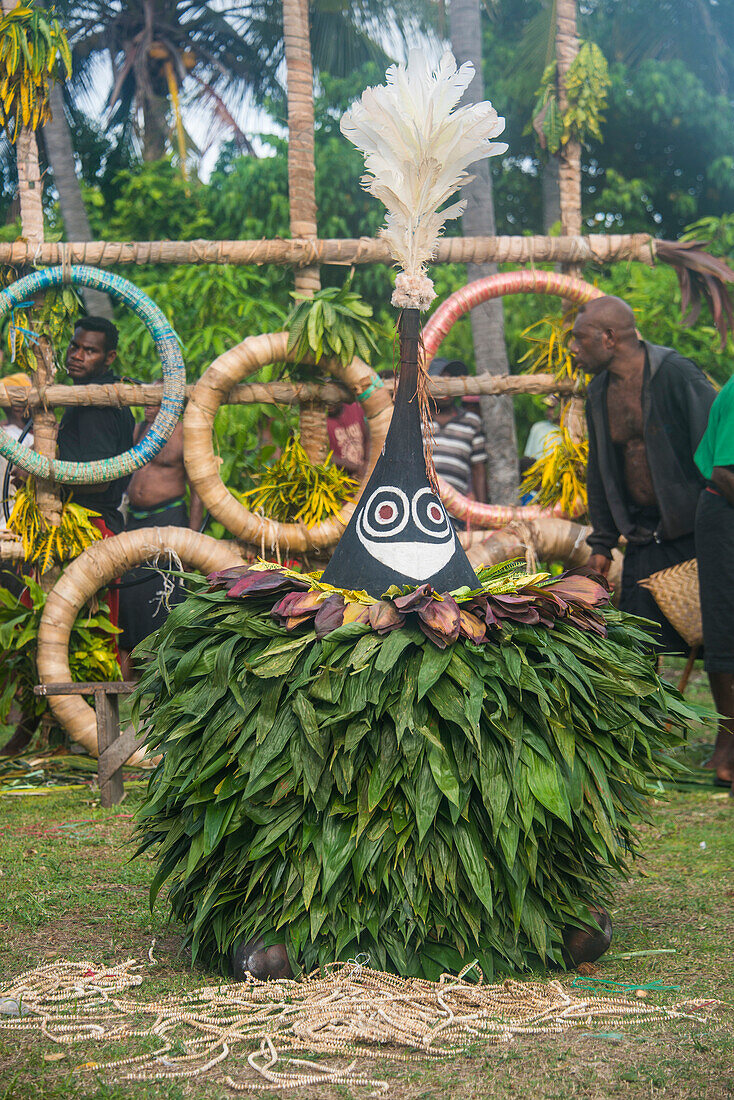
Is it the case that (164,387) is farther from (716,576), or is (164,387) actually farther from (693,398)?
(716,576)

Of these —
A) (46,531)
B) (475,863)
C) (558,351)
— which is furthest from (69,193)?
(475,863)

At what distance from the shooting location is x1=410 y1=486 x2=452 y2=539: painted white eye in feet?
9.45

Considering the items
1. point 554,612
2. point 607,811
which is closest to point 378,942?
point 607,811

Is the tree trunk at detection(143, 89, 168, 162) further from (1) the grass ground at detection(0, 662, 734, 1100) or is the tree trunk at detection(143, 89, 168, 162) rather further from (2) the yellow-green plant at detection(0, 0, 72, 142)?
(1) the grass ground at detection(0, 662, 734, 1100)

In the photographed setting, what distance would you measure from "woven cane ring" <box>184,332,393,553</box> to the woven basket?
152 cm

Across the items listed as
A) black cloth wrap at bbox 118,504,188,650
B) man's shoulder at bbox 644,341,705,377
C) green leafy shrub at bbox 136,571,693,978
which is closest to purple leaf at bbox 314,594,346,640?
green leafy shrub at bbox 136,571,693,978

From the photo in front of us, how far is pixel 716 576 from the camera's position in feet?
15.6

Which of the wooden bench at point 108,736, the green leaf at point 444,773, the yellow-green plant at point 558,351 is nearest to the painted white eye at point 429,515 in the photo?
the green leaf at point 444,773

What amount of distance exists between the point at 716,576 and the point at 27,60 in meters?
4.21

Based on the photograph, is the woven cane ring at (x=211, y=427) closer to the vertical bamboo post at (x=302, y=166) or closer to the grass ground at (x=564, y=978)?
the vertical bamboo post at (x=302, y=166)

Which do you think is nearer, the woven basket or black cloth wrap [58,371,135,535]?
the woven basket

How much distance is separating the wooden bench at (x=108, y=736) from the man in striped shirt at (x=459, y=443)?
315cm

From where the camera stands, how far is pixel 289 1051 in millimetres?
2094

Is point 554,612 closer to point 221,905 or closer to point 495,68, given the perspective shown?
point 221,905
